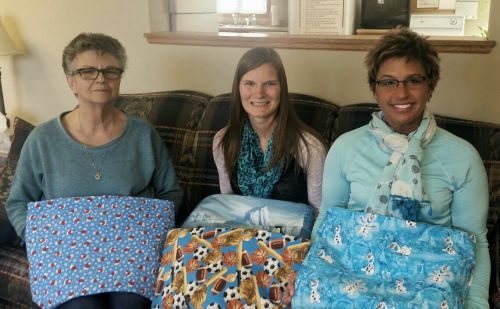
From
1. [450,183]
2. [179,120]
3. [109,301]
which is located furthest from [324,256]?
[179,120]

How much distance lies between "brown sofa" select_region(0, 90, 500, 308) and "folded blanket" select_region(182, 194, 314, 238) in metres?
0.37

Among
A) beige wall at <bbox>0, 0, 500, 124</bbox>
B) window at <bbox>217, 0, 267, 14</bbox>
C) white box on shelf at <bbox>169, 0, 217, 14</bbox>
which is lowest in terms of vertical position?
beige wall at <bbox>0, 0, 500, 124</bbox>

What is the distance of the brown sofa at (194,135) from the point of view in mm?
1930

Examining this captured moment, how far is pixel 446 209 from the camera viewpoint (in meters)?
1.53

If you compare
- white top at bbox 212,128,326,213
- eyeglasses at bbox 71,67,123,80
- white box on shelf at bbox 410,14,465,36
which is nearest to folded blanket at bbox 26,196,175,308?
eyeglasses at bbox 71,67,123,80

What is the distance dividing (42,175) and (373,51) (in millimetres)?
1280

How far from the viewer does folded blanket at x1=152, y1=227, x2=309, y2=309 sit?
152cm

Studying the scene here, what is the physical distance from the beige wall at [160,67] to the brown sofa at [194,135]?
14cm

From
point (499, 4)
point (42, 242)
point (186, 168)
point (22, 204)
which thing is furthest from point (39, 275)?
point (499, 4)

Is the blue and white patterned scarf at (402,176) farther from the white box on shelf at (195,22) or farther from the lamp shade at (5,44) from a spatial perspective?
the lamp shade at (5,44)

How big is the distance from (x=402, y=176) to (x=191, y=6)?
1803mm

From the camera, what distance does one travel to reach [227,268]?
158 centimetres

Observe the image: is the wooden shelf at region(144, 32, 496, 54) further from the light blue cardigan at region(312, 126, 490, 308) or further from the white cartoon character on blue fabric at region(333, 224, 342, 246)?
the white cartoon character on blue fabric at region(333, 224, 342, 246)

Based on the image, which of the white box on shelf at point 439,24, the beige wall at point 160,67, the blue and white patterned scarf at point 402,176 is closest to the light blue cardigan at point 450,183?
the blue and white patterned scarf at point 402,176
